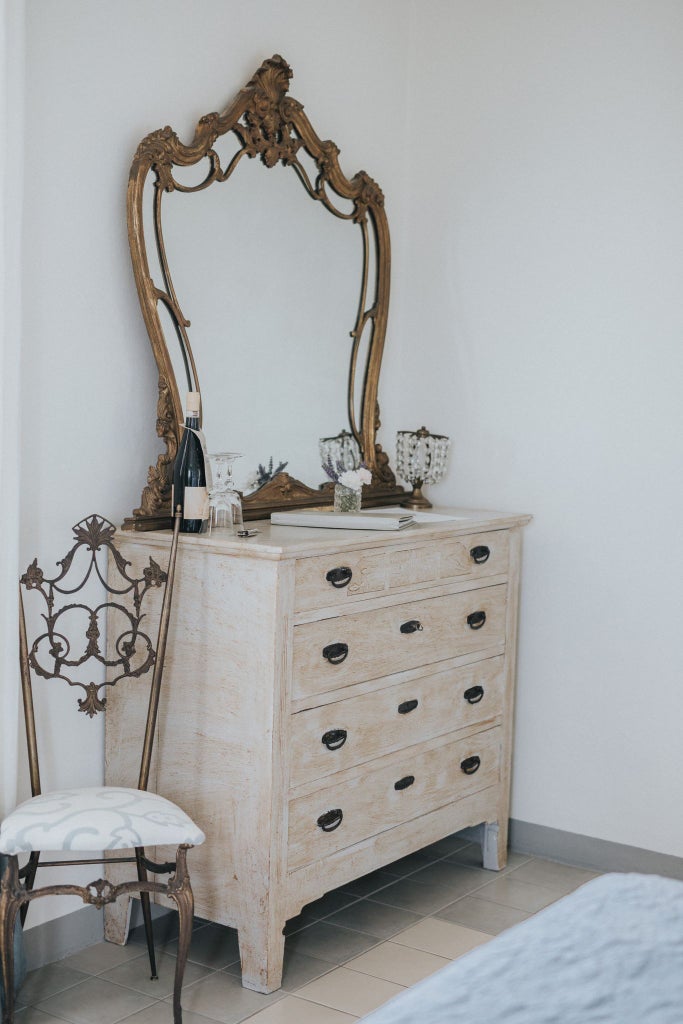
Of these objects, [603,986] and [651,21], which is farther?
[651,21]

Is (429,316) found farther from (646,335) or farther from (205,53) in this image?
(205,53)

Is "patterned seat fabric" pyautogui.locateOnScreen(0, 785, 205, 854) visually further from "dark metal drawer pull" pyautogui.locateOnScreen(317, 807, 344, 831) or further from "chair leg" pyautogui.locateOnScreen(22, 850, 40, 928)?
"dark metal drawer pull" pyautogui.locateOnScreen(317, 807, 344, 831)

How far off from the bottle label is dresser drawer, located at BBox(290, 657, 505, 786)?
502 millimetres

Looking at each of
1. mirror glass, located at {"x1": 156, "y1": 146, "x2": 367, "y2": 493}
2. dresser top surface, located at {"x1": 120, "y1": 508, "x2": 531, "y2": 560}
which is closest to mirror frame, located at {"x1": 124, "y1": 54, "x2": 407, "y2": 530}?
mirror glass, located at {"x1": 156, "y1": 146, "x2": 367, "y2": 493}

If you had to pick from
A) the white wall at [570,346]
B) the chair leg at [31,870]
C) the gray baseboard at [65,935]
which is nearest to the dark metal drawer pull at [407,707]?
the white wall at [570,346]

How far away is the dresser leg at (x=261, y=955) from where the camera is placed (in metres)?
2.37

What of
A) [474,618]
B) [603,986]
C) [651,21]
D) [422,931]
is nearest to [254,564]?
[474,618]

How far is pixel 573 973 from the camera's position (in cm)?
130

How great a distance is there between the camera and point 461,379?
11.2 ft

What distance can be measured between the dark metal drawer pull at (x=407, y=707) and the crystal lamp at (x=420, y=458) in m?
0.74

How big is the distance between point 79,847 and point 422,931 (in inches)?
42.8

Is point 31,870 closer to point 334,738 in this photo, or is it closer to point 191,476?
point 334,738

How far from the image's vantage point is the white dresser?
2350 mm

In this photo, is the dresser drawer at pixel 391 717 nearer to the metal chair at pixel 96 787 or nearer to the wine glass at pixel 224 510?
the metal chair at pixel 96 787
